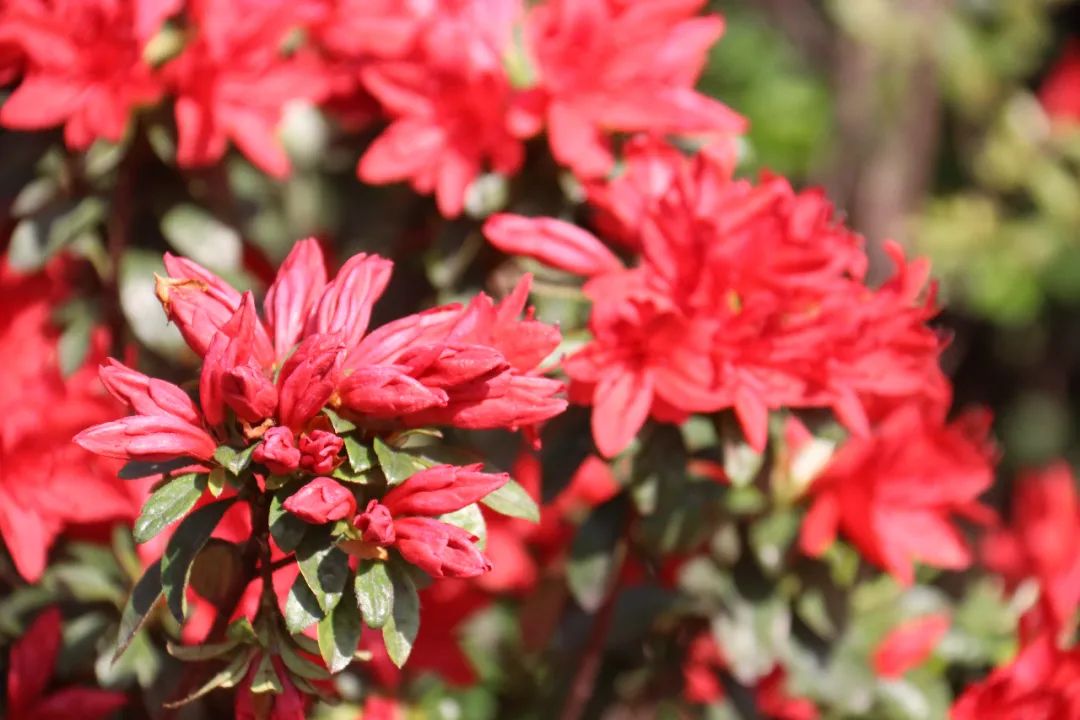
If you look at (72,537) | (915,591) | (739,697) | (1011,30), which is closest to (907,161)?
(1011,30)

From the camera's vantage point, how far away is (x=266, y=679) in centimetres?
87

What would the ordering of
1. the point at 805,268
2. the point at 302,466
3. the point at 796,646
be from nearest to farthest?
the point at 302,466
the point at 805,268
the point at 796,646

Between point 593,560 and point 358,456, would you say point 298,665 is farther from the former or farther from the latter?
point 593,560

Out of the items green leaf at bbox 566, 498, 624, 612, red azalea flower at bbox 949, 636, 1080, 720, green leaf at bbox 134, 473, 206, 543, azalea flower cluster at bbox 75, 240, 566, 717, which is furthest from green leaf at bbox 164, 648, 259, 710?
red azalea flower at bbox 949, 636, 1080, 720

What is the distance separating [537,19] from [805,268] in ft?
1.24

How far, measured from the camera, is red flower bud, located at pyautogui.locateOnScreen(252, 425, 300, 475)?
0.81 meters

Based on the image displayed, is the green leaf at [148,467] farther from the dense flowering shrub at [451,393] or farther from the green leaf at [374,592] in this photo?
the green leaf at [374,592]

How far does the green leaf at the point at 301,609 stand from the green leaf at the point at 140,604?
0.10 metres

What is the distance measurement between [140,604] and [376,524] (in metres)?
0.20

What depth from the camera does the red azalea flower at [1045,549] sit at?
1226 mm

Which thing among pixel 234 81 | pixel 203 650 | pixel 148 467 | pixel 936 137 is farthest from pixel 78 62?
pixel 936 137

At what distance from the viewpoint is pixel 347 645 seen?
33.8 inches

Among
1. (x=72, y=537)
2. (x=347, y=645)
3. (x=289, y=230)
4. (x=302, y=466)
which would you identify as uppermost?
(x=302, y=466)

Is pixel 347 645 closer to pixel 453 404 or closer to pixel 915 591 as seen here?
pixel 453 404
